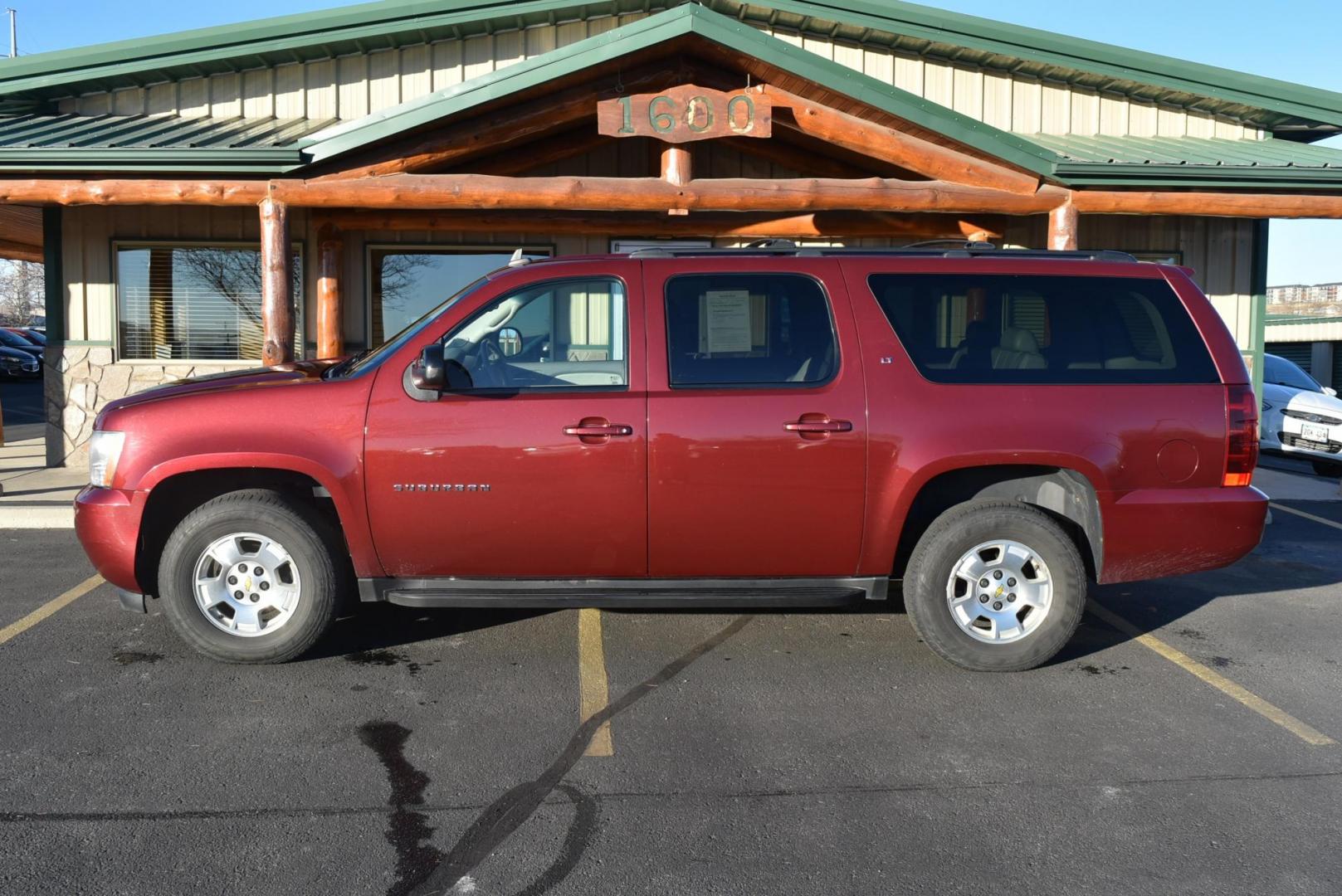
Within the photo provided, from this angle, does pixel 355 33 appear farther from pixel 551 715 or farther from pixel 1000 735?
pixel 1000 735

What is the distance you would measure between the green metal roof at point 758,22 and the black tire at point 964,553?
763 centimetres

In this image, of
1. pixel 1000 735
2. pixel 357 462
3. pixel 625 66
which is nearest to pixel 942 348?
pixel 1000 735

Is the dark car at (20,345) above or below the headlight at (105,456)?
above

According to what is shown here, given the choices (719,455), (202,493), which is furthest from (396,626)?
(719,455)

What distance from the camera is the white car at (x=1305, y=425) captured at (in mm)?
12242

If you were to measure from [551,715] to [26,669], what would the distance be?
2.58m

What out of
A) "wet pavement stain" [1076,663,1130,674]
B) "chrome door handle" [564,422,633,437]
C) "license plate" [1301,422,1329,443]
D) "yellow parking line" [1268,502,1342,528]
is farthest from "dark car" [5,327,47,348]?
"wet pavement stain" [1076,663,1130,674]

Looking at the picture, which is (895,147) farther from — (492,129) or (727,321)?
(727,321)

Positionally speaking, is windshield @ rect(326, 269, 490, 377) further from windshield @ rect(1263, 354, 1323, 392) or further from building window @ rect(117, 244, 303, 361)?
windshield @ rect(1263, 354, 1323, 392)

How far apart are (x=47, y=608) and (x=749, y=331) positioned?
14.1 ft

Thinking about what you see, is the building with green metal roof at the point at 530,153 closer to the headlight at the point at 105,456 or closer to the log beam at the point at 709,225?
the log beam at the point at 709,225

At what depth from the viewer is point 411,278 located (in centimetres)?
1151

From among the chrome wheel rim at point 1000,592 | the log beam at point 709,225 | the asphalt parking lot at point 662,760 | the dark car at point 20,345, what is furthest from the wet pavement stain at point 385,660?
the dark car at point 20,345

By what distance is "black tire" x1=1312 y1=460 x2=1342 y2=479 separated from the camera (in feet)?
40.9
